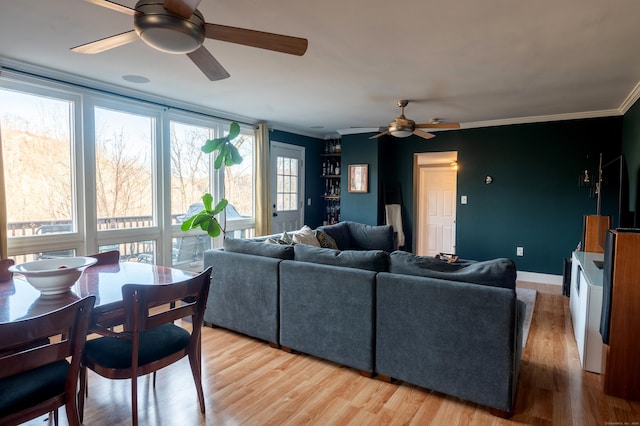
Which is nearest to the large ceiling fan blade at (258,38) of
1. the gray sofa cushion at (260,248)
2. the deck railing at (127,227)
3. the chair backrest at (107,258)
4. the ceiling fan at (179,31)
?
the ceiling fan at (179,31)

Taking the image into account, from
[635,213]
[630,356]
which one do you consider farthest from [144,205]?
[635,213]

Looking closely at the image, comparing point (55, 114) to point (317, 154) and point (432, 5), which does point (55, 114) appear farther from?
point (317, 154)

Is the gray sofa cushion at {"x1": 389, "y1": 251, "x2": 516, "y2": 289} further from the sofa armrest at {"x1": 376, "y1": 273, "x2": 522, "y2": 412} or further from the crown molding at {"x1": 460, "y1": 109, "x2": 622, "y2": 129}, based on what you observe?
the crown molding at {"x1": 460, "y1": 109, "x2": 622, "y2": 129}

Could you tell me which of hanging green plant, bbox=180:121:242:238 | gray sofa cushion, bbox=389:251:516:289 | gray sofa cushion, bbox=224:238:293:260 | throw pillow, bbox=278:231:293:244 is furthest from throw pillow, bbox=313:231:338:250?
gray sofa cushion, bbox=389:251:516:289

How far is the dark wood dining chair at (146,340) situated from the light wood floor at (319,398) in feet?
0.75

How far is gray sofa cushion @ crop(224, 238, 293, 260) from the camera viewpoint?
3080mm

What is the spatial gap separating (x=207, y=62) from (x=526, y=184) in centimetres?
517

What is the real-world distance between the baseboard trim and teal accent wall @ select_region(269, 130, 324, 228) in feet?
12.3

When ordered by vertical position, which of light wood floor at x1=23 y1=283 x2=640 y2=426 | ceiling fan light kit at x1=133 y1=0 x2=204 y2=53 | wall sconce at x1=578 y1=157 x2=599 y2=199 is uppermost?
ceiling fan light kit at x1=133 y1=0 x2=204 y2=53

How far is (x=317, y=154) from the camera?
7457 mm

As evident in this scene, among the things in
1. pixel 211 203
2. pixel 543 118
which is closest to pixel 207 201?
pixel 211 203

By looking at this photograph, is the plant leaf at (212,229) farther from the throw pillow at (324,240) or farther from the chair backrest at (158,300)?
the chair backrest at (158,300)

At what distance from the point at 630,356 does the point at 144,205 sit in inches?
190

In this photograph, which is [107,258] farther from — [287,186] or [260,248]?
[287,186]
